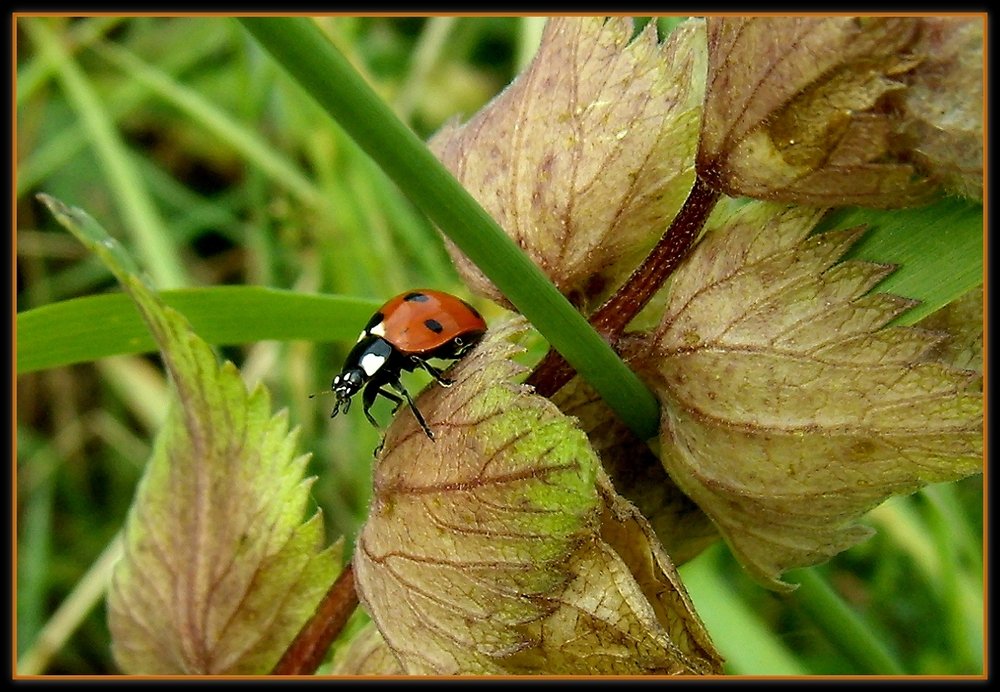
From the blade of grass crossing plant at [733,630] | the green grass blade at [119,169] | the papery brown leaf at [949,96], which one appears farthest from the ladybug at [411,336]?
the green grass blade at [119,169]

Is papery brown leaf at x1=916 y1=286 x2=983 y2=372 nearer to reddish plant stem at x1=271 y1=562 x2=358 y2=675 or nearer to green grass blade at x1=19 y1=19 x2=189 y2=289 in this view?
reddish plant stem at x1=271 y1=562 x2=358 y2=675

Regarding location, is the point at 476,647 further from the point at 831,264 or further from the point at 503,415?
the point at 831,264

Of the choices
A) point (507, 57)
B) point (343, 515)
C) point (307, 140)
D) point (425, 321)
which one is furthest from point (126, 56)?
point (425, 321)

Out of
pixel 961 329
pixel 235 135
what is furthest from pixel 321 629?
pixel 235 135

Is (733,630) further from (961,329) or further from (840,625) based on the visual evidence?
(961,329)

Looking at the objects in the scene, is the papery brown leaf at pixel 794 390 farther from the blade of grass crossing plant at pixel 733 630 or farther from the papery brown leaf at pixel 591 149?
the blade of grass crossing plant at pixel 733 630

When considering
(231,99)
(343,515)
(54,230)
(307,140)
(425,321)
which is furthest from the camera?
(231,99)

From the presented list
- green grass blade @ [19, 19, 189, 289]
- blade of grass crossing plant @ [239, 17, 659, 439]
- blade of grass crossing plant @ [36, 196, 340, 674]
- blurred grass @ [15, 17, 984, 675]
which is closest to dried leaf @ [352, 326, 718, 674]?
blade of grass crossing plant @ [239, 17, 659, 439]
